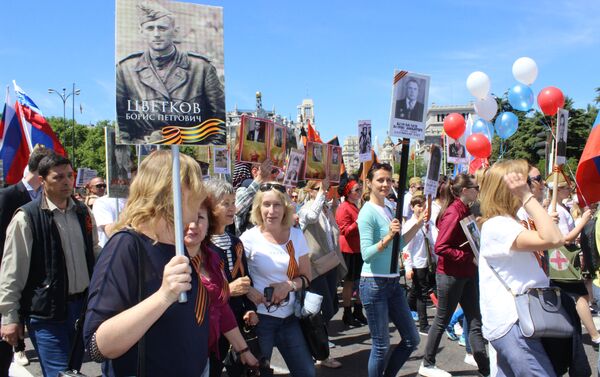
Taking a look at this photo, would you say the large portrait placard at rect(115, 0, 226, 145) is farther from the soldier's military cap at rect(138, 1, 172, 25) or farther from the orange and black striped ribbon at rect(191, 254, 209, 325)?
the orange and black striped ribbon at rect(191, 254, 209, 325)

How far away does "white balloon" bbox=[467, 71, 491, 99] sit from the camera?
1091cm

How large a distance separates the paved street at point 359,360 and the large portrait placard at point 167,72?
4161 mm

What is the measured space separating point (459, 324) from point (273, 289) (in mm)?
4347

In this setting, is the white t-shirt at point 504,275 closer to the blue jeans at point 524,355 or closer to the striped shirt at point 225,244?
the blue jeans at point 524,355

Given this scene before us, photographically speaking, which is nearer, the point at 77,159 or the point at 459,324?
the point at 459,324

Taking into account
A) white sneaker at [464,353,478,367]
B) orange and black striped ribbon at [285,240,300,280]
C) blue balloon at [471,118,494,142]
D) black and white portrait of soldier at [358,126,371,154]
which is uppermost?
blue balloon at [471,118,494,142]

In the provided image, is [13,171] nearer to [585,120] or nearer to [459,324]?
[459,324]

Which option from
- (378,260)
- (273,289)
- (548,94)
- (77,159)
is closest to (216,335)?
(273,289)

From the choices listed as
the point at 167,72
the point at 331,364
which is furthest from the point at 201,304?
the point at 331,364

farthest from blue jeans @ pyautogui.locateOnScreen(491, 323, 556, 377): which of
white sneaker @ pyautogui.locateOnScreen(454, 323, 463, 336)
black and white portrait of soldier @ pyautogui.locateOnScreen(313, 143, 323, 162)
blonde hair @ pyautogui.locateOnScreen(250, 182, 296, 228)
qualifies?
black and white portrait of soldier @ pyautogui.locateOnScreen(313, 143, 323, 162)

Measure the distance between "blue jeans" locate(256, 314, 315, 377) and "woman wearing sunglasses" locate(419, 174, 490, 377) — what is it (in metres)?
1.90

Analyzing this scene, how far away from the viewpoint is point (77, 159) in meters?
59.1

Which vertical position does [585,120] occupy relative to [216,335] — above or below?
above

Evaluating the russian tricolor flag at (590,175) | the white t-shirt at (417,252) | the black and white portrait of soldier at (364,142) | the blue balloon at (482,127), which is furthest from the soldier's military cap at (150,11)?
the blue balloon at (482,127)
